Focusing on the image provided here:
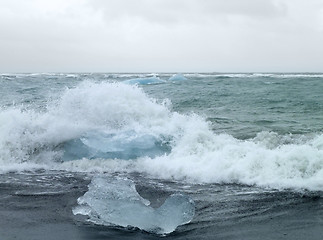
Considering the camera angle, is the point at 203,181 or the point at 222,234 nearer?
the point at 222,234

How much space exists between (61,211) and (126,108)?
510cm

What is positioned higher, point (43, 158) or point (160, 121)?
point (160, 121)

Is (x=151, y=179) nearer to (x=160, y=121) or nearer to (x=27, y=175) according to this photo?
(x=27, y=175)

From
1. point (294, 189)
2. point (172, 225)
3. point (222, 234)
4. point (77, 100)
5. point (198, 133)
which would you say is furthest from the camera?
point (77, 100)

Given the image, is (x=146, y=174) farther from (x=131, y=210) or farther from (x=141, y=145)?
(x=131, y=210)

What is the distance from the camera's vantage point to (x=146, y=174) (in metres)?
6.78

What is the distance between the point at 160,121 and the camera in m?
9.56

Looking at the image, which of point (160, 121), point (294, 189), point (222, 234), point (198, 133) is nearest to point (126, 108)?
point (160, 121)

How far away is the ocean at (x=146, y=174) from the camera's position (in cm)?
436

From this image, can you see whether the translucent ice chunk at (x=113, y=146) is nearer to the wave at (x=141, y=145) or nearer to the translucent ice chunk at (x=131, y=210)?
the wave at (x=141, y=145)

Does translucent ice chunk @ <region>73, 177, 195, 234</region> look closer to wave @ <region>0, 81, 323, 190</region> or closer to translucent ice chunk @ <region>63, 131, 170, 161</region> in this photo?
wave @ <region>0, 81, 323, 190</region>

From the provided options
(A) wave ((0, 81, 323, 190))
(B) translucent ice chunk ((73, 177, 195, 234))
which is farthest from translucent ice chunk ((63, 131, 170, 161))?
(B) translucent ice chunk ((73, 177, 195, 234))

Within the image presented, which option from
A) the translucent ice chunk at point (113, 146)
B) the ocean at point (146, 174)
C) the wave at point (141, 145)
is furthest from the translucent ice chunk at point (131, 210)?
the translucent ice chunk at point (113, 146)

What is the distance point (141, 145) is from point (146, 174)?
136cm
